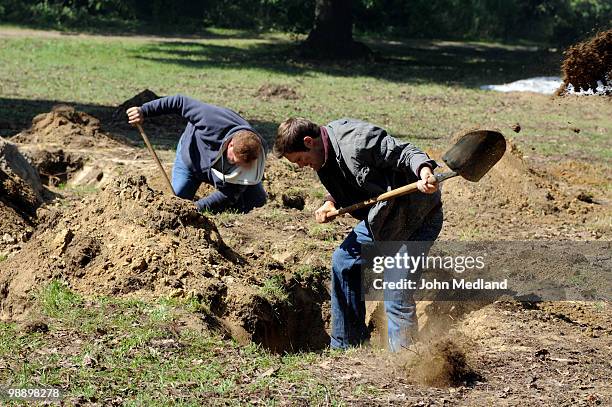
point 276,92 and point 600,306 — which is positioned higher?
point 600,306

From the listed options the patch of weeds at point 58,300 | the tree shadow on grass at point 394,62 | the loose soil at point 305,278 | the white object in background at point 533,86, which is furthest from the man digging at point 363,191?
the tree shadow on grass at point 394,62

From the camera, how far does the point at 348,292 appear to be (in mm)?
7152

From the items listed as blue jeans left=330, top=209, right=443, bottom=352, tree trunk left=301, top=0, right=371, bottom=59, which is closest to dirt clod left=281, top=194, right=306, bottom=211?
blue jeans left=330, top=209, right=443, bottom=352

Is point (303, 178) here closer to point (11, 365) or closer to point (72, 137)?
point (72, 137)

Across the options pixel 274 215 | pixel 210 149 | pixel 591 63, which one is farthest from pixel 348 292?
pixel 591 63

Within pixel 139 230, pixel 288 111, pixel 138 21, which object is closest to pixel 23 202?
pixel 139 230

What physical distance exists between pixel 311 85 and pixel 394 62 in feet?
22.1

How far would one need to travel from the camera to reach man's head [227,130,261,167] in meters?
8.32

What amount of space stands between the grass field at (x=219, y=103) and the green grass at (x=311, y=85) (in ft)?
0.15

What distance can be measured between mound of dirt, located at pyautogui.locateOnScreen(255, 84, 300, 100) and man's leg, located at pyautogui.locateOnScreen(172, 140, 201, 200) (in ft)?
34.3

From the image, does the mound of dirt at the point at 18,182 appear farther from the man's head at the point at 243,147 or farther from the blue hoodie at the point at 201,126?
the man's head at the point at 243,147

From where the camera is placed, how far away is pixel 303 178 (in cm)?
1180

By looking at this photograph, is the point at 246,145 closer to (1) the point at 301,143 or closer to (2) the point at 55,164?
(1) the point at 301,143

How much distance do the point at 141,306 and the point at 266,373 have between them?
1.32 m
